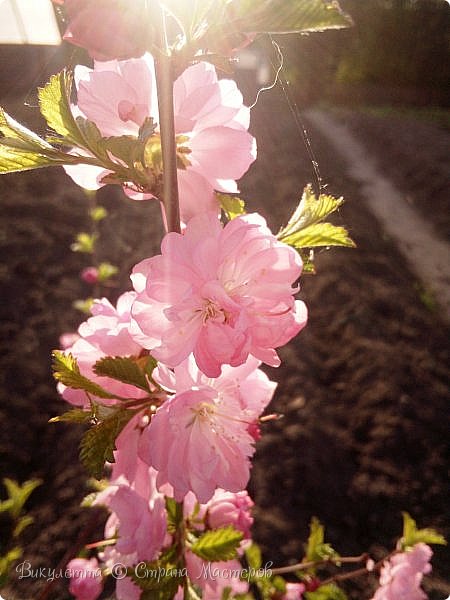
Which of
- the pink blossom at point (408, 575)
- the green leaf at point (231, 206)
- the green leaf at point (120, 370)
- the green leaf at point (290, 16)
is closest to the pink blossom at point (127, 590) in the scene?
the green leaf at point (120, 370)

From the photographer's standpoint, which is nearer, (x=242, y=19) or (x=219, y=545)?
(x=242, y=19)

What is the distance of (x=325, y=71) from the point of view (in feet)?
39.4

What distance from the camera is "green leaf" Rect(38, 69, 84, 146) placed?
0.66 meters

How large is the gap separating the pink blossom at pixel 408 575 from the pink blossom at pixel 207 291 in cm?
112

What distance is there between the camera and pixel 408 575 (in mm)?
1406

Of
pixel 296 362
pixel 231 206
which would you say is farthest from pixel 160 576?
pixel 296 362

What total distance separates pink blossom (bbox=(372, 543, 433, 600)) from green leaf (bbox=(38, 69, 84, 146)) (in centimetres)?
135

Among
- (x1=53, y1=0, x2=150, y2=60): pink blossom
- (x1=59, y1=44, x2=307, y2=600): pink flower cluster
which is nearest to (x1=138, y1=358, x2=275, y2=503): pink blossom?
(x1=59, y1=44, x2=307, y2=600): pink flower cluster

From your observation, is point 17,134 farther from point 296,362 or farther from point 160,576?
point 296,362

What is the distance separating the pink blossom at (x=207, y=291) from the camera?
0.59m

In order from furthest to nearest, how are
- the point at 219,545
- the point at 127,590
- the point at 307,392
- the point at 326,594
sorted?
the point at 307,392 → the point at 326,594 → the point at 127,590 → the point at 219,545

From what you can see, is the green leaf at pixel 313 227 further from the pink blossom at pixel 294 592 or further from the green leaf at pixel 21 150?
the pink blossom at pixel 294 592

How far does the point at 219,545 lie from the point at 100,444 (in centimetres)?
32

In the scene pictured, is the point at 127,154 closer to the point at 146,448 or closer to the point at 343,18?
the point at 343,18
